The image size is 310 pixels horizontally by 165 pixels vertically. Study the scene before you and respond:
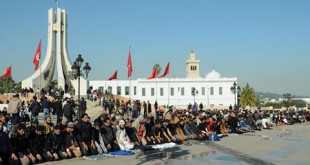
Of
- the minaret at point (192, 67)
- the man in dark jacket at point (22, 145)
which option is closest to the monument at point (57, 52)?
the minaret at point (192, 67)

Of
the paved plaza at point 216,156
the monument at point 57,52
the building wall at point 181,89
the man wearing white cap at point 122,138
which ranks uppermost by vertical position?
the monument at point 57,52

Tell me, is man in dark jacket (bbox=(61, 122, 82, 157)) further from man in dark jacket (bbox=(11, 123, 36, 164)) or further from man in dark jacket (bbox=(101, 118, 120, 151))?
man in dark jacket (bbox=(11, 123, 36, 164))

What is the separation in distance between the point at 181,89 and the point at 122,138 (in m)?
57.8

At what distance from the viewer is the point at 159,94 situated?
70.6 meters

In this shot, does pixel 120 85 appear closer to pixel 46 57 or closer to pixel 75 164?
pixel 46 57

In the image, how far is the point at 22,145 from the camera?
396 inches

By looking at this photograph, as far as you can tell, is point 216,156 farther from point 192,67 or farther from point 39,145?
point 192,67

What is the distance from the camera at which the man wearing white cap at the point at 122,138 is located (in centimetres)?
1309

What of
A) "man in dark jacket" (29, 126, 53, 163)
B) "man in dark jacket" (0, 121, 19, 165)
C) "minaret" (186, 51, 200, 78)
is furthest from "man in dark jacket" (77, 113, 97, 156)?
"minaret" (186, 51, 200, 78)

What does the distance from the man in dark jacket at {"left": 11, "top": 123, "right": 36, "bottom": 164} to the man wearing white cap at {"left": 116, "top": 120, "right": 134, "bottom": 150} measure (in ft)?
11.3

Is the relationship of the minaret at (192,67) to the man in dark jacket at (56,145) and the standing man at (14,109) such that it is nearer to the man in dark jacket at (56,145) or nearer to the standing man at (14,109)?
the standing man at (14,109)

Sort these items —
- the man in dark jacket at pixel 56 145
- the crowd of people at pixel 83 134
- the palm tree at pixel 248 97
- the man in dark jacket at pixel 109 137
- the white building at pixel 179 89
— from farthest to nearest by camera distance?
the palm tree at pixel 248 97, the white building at pixel 179 89, the man in dark jacket at pixel 109 137, the man in dark jacket at pixel 56 145, the crowd of people at pixel 83 134

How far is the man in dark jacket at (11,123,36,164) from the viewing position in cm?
983

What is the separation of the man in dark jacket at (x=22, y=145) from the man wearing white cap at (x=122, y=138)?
345 cm
